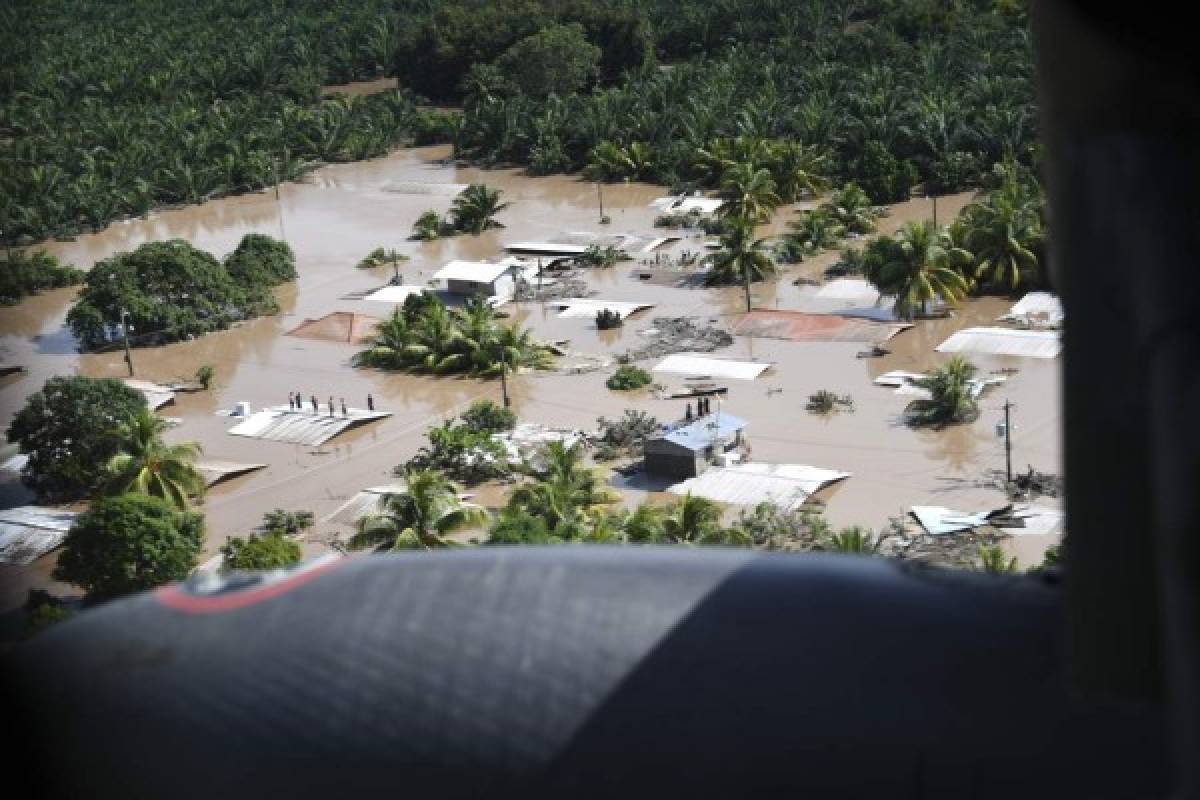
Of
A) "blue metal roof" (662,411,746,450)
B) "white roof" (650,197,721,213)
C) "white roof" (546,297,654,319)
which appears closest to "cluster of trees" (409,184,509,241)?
"white roof" (650,197,721,213)

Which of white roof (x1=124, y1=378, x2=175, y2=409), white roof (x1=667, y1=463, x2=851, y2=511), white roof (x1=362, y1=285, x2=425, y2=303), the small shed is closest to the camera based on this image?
white roof (x1=667, y1=463, x2=851, y2=511)

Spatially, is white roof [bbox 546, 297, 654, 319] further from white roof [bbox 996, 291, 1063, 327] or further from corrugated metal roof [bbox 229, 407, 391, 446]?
white roof [bbox 996, 291, 1063, 327]

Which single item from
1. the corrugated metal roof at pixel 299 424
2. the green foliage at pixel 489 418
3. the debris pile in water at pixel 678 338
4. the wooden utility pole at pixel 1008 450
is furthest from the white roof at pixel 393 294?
the wooden utility pole at pixel 1008 450

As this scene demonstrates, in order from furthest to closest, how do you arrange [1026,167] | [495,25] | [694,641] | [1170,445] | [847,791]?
[495,25] → [1026,167] → [694,641] → [847,791] → [1170,445]

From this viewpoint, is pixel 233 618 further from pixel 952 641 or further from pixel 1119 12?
pixel 1119 12

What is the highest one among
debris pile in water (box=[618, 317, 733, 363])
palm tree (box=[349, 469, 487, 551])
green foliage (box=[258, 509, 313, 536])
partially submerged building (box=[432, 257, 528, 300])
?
partially submerged building (box=[432, 257, 528, 300])

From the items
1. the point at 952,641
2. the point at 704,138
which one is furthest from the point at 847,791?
the point at 704,138

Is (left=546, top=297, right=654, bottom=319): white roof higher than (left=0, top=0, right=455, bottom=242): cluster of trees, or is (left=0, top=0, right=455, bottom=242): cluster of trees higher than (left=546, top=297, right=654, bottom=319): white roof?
(left=0, top=0, right=455, bottom=242): cluster of trees
